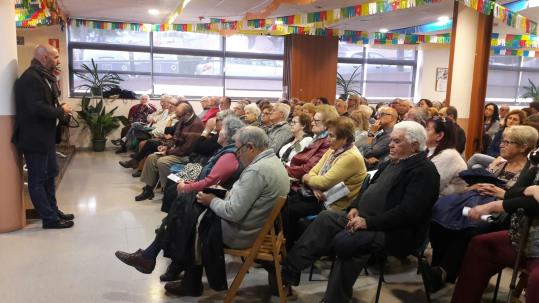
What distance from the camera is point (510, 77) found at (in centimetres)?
1292

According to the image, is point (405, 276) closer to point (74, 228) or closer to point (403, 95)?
point (74, 228)

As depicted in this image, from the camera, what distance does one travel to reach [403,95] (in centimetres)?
1227

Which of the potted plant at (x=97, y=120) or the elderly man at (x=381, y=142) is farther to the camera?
the potted plant at (x=97, y=120)

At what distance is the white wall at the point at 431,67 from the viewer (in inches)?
443

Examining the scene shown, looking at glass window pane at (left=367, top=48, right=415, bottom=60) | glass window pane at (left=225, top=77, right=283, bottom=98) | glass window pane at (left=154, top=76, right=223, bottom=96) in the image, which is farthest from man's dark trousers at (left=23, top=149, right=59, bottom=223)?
glass window pane at (left=367, top=48, right=415, bottom=60)

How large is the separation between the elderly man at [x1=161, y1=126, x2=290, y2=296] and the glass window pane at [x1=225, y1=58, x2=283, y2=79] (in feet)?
26.0

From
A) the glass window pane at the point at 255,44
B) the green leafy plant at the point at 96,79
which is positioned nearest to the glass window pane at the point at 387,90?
the glass window pane at the point at 255,44

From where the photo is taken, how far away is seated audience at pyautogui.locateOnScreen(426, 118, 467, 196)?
2904 mm

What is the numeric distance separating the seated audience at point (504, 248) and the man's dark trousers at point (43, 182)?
10.9 ft

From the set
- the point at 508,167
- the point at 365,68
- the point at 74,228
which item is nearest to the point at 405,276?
the point at 508,167

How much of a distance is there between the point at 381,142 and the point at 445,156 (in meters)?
1.14

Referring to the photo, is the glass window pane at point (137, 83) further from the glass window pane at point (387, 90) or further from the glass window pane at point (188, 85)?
the glass window pane at point (387, 90)

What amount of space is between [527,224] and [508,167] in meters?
0.89

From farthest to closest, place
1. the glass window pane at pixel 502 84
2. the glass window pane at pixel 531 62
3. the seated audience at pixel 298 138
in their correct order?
the glass window pane at pixel 531 62, the glass window pane at pixel 502 84, the seated audience at pixel 298 138
